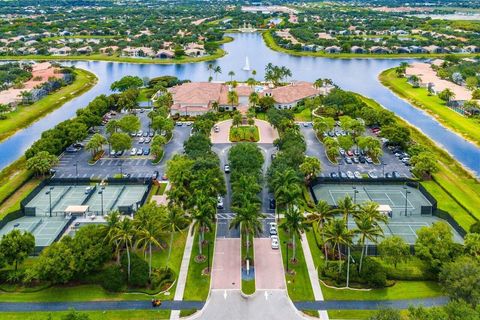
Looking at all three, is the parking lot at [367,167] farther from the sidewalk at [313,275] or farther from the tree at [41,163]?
the tree at [41,163]

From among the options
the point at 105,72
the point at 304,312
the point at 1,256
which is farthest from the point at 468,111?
the point at 105,72

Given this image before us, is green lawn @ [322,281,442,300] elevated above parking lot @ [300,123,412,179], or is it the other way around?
parking lot @ [300,123,412,179]

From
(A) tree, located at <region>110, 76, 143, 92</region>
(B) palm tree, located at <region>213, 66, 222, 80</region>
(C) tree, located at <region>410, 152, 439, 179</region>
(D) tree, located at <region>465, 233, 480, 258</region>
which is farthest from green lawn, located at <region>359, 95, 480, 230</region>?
(A) tree, located at <region>110, 76, 143, 92</region>

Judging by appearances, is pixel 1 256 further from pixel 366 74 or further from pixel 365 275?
pixel 366 74

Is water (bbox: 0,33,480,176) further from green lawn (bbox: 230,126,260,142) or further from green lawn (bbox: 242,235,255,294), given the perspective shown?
green lawn (bbox: 242,235,255,294)

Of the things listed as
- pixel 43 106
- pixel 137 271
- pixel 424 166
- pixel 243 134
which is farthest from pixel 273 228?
pixel 43 106

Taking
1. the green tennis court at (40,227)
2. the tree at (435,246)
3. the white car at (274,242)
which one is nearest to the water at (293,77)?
the green tennis court at (40,227)
